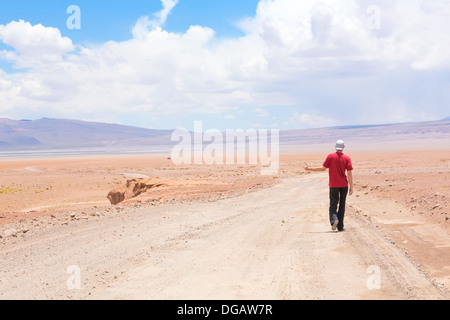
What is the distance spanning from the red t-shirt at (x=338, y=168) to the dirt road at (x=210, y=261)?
107cm

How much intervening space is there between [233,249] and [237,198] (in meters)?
10.7

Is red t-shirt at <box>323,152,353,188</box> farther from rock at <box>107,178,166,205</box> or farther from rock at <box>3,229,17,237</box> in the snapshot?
rock at <box>107,178,166,205</box>

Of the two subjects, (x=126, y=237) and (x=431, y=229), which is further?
(x=431, y=229)

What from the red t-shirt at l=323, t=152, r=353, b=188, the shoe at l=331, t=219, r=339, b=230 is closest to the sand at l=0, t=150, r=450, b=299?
the shoe at l=331, t=219, r=339, b=230

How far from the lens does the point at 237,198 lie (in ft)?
65.0

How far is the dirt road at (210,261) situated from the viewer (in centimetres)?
655

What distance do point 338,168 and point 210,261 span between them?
431 cm

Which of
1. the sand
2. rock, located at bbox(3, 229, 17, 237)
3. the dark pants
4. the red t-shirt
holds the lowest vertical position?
rock, located at bbox(3, 229, 17, 237)

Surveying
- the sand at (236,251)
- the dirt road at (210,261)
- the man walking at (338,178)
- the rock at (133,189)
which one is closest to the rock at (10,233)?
the sand at (236,251)

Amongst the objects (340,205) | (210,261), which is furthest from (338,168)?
(210,261)

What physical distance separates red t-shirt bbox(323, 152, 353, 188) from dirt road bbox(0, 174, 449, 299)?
1.07 meters

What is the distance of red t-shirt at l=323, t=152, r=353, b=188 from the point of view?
1112 centimetres
